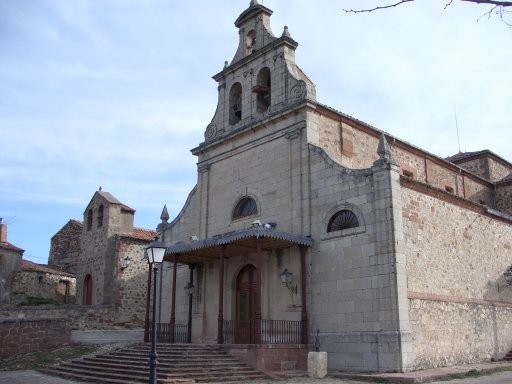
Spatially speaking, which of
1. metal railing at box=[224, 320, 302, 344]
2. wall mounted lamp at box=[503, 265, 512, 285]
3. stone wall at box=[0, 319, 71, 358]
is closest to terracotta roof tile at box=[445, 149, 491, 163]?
wall mounted lamp at box=[503, 265, 512, 285]

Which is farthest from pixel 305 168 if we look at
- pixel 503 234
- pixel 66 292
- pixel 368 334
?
pixel 66 292

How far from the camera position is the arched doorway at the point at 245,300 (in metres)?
19.2

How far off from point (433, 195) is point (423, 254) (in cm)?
223

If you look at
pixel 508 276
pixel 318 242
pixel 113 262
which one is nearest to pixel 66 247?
pixel 113 262

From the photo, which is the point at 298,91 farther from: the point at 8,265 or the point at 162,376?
the point at 8,265

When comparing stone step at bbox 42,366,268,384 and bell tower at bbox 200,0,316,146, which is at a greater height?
bell tower at bbox 200,0,316,146

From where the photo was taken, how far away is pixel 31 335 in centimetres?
2064

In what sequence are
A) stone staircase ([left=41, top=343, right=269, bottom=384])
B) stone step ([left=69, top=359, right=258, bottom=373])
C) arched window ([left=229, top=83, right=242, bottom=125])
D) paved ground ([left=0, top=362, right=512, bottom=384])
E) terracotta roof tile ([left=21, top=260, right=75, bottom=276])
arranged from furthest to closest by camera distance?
1. terracotta roof tile ([left=21, top=260, right=75, bottom=276])
2. arched window ([left=229, top=83, right=242, bottom=125])
3. stone step ([left=69, top=359, right=258, bottom=373])
4. stone staircase ([left=41, top=343, right=269, bottom=384])
5. paved ground ([left=0, top=362, right=512, bottom=384])

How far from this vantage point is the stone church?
52.7ft

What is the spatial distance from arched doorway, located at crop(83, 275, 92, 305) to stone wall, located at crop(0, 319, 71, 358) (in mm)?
11040

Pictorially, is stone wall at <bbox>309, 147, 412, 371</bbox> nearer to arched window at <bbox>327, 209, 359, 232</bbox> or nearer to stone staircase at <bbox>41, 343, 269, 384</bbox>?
arched window at <bbox>327, 209, 359, 232</bbox>

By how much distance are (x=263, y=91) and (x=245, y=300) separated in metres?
7.94

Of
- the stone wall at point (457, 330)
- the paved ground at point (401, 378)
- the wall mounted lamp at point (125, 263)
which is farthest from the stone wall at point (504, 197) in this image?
the wall mounted lamp at point (125, 263)

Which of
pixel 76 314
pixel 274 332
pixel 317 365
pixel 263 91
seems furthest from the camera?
pixel 76 314
